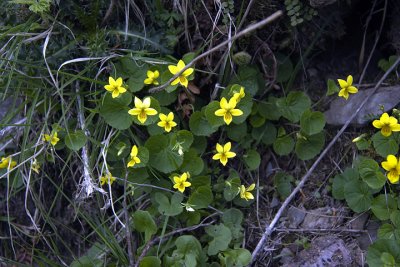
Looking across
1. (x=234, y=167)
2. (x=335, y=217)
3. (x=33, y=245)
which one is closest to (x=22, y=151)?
(x=33, y=245)

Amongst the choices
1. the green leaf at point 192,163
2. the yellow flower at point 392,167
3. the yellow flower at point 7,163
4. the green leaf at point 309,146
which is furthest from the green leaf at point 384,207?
the yellow flower at point 7,163

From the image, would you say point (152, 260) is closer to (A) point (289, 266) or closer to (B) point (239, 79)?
(A) point (289, 266)

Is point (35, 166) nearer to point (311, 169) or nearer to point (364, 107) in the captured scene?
point (311, 169)

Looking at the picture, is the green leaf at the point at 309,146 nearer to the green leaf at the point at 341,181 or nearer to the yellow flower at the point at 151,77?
the green leaf at the point at 341,181

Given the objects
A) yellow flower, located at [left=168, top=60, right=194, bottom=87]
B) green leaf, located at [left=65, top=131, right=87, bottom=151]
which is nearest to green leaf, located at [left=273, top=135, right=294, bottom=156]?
yellow flower, located at [left=168, top=60, right=194, bottom=87]

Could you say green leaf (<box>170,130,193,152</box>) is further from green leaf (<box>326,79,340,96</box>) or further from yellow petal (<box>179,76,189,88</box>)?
green leaf (<box>326,79,340,96</box>)
